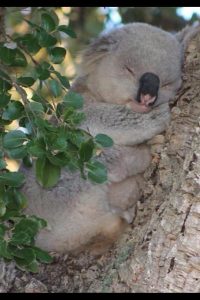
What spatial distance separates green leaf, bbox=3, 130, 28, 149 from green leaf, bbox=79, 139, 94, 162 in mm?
227

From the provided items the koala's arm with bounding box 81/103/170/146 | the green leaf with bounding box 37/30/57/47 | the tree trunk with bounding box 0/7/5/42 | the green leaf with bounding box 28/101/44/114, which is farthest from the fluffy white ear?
the green leaf with bounding box 28/101/44/114

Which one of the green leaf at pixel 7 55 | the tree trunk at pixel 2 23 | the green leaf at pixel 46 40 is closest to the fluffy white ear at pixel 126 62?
the tree trunk at pixel 2 23

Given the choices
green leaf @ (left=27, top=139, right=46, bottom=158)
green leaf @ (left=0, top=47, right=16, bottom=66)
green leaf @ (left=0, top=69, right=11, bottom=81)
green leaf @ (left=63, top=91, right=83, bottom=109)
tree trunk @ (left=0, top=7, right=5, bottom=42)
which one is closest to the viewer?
green leaf @ (left=27, top=139, right=46, bottom=158)

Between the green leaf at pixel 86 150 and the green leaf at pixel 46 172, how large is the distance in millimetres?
117

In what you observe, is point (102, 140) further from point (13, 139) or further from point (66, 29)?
point (66, 29)

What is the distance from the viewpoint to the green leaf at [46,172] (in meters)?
2.24

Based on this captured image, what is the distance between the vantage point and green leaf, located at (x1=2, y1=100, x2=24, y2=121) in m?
2.38

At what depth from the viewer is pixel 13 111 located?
2.39m

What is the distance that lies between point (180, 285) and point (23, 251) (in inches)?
26.1

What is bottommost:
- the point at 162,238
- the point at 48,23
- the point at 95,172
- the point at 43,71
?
the point at 162,238

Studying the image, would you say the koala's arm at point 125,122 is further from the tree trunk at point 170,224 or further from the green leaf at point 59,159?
the green leaf at point 59,159

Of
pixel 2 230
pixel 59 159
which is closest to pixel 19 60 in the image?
pixel 59 159

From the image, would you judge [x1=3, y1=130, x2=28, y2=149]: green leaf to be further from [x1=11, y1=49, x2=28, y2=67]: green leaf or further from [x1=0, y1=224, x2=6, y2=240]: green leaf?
[x1=11, y1=49, x2=28, y2=67]: green leaf

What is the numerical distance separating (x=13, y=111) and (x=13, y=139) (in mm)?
176
